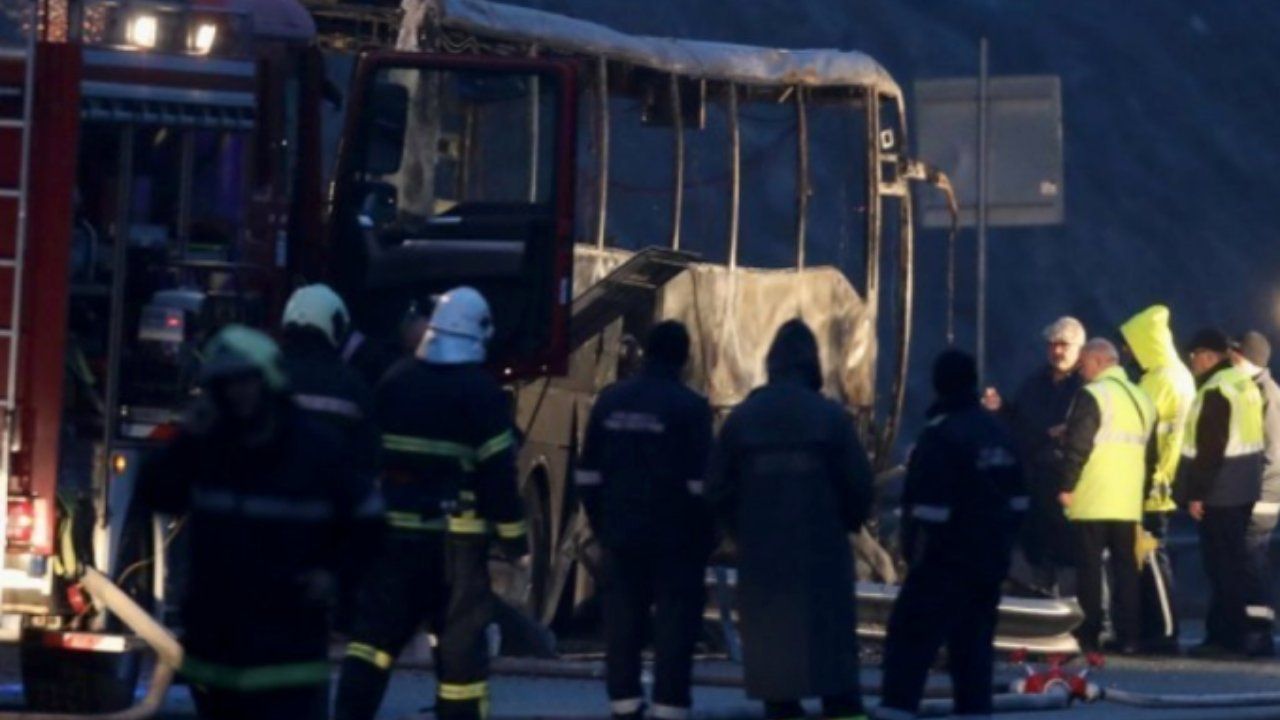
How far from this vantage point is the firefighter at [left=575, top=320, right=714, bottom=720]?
12453 millimetres

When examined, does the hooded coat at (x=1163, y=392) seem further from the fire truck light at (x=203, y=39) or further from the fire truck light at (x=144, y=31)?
the fire truck light at (x=144, y=31)

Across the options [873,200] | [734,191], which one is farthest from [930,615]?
[873,200]

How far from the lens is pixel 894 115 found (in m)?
21.8

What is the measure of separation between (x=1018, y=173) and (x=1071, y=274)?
620 inches

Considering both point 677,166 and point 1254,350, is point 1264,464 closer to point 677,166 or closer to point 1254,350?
point 1254,350

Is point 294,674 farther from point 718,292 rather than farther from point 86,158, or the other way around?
point 718,292

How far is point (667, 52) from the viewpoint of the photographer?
19.6m

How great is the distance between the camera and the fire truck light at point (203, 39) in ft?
40.4

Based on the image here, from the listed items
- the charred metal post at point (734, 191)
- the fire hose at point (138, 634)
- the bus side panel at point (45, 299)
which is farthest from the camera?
the charred metal post at point (734, 191)

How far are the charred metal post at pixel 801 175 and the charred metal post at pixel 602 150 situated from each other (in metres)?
1.98

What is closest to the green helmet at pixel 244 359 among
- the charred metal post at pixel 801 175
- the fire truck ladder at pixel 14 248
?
the fire truck ladder at pixel 14 248

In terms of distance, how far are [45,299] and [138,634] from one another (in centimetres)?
130

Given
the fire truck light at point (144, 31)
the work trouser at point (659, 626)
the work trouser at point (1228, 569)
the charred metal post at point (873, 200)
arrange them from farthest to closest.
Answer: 1. the charred metal post at point (873, 200)
2. the work trouser at point (1228, 569)
3. the work trouser at point (659, 626)
4. the fire truck light at point (144, 31)

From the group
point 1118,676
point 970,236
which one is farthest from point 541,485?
point 970,236
